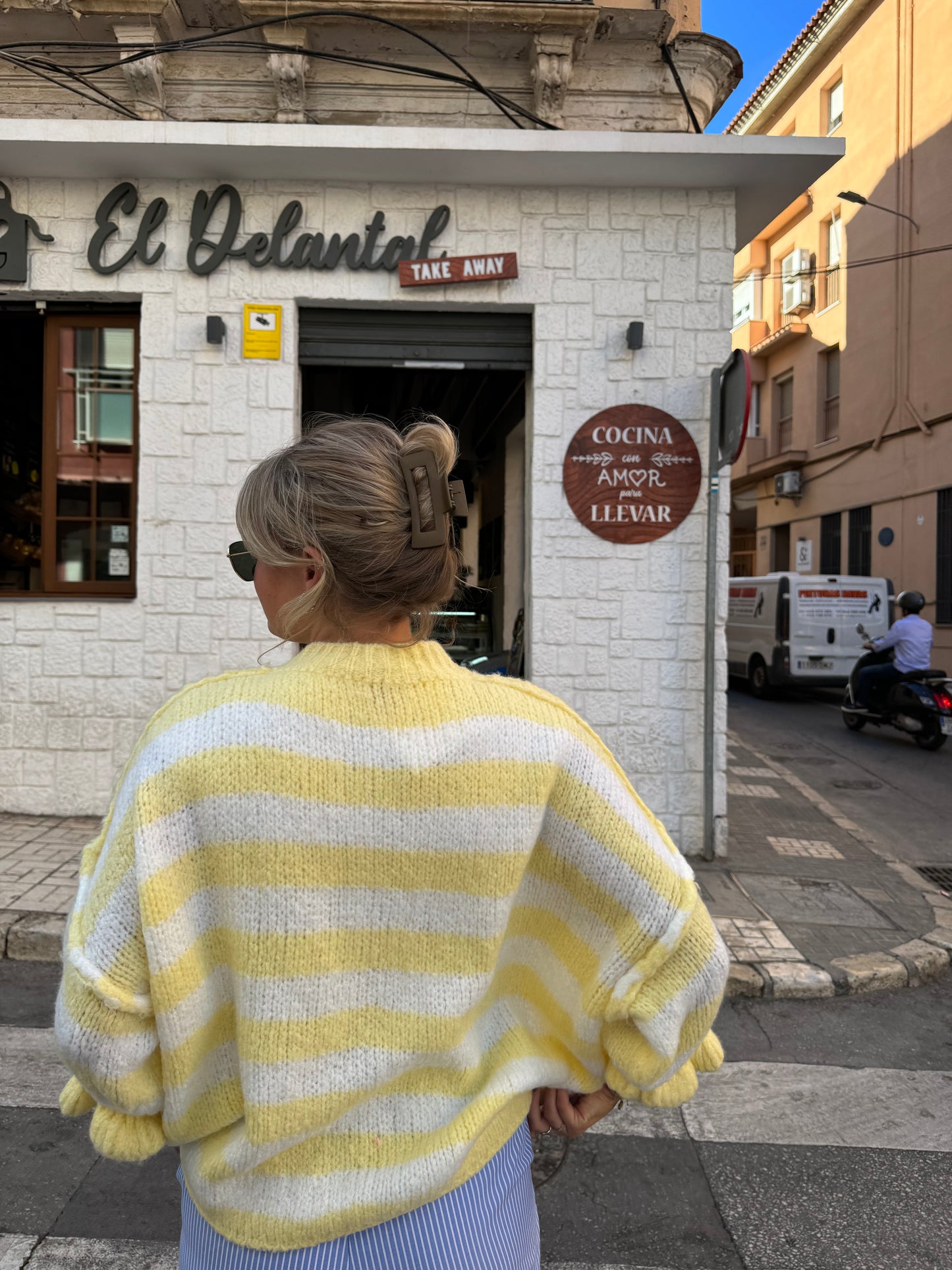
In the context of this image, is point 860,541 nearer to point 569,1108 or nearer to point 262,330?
point 262,330

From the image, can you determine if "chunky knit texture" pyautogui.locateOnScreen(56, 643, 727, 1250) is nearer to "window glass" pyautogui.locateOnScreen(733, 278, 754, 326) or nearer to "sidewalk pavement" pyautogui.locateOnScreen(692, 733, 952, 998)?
"sidewalk pavement" pyautogui.locateOnScreen(692, 733, 952, 998)

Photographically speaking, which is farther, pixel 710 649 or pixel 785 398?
pixel 785 398

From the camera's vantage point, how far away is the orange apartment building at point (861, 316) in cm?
1694

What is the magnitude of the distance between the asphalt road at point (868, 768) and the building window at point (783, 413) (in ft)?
39.7

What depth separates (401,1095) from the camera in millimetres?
1145

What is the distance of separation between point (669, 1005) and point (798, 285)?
81.2 feet

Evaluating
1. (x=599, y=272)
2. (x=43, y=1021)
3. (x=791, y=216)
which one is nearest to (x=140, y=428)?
(x=599, y=272)

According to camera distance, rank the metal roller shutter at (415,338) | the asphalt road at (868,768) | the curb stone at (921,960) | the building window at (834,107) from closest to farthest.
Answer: the curb stone at (921,960)
the metal roller shutter at (415,338)
the asphalt road at (868,768)
the building window at (834,107)

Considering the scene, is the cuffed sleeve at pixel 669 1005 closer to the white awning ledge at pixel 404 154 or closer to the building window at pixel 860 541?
the white awning ledge at pixel 404 154

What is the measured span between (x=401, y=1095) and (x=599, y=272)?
585 centimetres

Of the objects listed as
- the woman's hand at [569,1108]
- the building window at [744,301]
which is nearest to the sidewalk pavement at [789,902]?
the woman's hand at [569,1108]

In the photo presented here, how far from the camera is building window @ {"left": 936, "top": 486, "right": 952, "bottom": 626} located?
16359 mm

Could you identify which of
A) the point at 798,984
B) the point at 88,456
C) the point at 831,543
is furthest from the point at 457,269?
the point at 831,543

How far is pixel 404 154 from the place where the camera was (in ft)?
18.7
